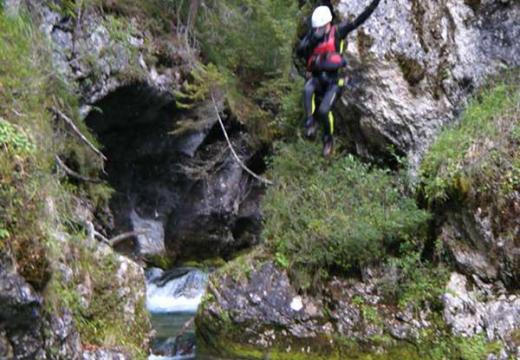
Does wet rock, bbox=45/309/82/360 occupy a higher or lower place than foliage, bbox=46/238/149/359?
higher

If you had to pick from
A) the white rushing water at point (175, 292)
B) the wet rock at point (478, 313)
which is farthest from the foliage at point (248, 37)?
the wet rock at point (478, 313)

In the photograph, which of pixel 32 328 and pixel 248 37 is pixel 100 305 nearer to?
pixel 32 328

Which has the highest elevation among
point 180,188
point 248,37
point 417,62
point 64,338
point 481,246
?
point 417,62

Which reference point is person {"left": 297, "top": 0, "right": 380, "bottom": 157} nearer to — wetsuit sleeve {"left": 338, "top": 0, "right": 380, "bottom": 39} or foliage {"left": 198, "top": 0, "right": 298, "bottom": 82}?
wetsuit sleeve {"left": 338, "top": 0, "right": 380, "bottom": 39}

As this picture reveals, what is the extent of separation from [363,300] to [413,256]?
3.11 ft

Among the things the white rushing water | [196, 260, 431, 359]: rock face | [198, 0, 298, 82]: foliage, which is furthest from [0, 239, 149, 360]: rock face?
[198, 0, 298, 82]: foliage

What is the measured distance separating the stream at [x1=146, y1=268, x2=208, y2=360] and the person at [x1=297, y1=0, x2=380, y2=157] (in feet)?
11.9

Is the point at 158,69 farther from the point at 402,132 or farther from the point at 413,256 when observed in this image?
the point at 413,256

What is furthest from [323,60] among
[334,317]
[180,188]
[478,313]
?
[180,188]

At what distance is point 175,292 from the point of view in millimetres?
12922

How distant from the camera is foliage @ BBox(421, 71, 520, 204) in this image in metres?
8.15

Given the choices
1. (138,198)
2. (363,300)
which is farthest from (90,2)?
(363,300)

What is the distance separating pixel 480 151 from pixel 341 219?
2141mm

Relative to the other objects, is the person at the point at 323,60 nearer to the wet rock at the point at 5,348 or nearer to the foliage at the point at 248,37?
the foliage at the point at 248,37
